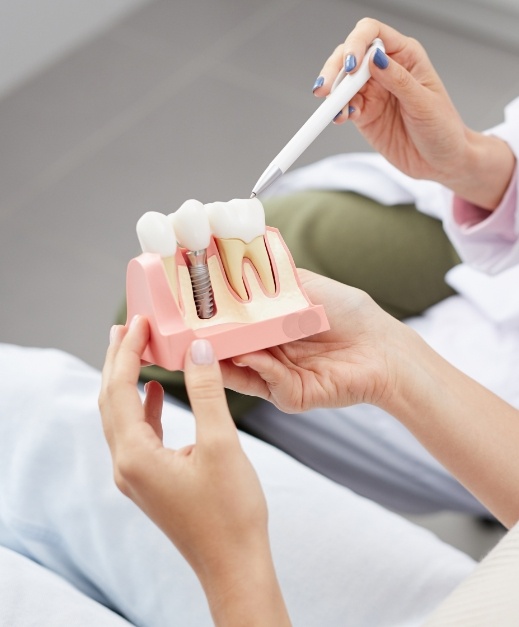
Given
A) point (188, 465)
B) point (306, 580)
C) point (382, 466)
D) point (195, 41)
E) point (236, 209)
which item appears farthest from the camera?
point (195, 41)

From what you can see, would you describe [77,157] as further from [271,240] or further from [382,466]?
[271,240]

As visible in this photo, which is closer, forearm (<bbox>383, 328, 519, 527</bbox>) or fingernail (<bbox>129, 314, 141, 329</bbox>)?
fingernail (<bbox>129, 314, 141, 329</bbox>)

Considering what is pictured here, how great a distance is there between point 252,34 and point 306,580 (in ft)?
6.01

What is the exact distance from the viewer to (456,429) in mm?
814

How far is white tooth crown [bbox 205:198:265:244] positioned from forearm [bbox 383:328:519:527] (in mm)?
180

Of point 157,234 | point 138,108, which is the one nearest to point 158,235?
point 157,234

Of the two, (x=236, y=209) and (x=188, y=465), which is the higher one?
(x=236, y=209)

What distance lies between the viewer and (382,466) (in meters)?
1.17

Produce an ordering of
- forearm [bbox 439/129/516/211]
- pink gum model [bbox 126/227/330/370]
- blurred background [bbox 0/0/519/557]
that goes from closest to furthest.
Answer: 1. pink gum model [bbox 126/227/330/370]
2. forearm [bbox 439/129/516/211]
3. blurred background [bbox 0/0/519/557]

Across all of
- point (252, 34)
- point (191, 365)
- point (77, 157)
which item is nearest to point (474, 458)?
point (191, 365)

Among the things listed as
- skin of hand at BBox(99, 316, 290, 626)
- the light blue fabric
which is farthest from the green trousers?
skin of hand at BBox(99, 316, 290, 626)

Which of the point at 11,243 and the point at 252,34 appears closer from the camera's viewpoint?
the point at 11,243

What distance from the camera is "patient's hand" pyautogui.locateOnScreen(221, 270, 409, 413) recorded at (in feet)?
2.47

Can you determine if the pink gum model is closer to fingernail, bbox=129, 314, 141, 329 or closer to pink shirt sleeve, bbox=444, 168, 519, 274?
fingernail, bbox=129, 314, 141, 329
